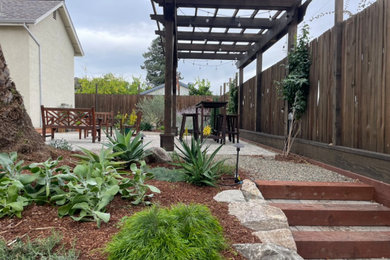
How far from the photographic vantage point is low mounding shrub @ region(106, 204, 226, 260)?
4.22ft

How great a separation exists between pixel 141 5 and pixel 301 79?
152 inches

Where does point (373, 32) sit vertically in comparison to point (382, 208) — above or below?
above

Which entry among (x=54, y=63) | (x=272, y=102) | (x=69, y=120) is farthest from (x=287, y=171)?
(x=54, y=63)

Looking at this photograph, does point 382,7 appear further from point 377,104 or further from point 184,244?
point 184,244

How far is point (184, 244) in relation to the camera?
138 cm

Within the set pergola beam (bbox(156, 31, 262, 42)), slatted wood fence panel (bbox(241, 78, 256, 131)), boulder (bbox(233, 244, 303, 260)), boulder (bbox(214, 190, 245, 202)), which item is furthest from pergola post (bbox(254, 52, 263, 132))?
boulder (bbox(233, 244, 303, 260))

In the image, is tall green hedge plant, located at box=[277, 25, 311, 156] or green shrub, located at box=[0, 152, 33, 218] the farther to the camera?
tall green hedge plant, located at box=[277, 25, 311, 156]

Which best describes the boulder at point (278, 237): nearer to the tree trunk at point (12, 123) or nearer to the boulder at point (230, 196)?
the boulder at point (230, 196)

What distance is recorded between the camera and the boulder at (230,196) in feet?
7.88

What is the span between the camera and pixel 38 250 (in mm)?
1333

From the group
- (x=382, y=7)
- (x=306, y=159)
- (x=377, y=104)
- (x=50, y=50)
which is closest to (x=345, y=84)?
(x=377, y=104)

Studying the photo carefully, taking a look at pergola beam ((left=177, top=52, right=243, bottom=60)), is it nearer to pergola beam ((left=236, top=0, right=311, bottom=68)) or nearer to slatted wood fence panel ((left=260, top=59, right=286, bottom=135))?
pergola beam ((left=236, top=0, right=311, bottom=68))

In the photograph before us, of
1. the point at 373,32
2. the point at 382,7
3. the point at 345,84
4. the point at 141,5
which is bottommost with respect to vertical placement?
the point at 345,84

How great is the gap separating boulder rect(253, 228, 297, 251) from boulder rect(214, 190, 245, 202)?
21.2 inches
